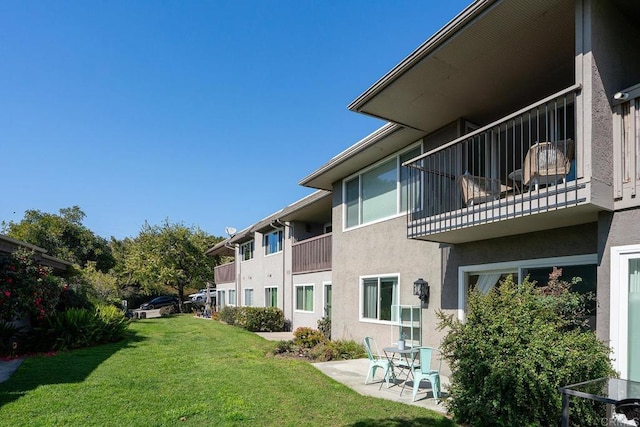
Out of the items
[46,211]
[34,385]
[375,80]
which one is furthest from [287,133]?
[46,211]

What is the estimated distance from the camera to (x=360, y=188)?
1273 centimetres

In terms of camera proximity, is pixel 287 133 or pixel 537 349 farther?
pixel 287 133

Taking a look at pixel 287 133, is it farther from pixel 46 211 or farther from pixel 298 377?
pixel 46 211

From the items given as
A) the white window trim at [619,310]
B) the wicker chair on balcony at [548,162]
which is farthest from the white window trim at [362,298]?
the white window trim at [619,310]

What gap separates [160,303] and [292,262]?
24.6 m

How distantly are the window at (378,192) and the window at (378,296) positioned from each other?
182cm

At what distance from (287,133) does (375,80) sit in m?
14.2

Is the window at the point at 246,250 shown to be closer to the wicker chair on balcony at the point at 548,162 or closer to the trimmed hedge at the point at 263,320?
the trimmed hedge at the point at 263,320

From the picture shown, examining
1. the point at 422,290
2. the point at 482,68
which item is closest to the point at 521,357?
the point at 422,290

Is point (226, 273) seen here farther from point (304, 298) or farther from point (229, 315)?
point (304, 298)

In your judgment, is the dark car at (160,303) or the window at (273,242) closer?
the window at (273,242)

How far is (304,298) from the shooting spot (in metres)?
18.9

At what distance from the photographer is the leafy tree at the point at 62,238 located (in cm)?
4050

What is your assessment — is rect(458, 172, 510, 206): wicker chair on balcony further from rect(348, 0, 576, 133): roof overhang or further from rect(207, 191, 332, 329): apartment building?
rect(207, 191, 332, 329): apartment building
